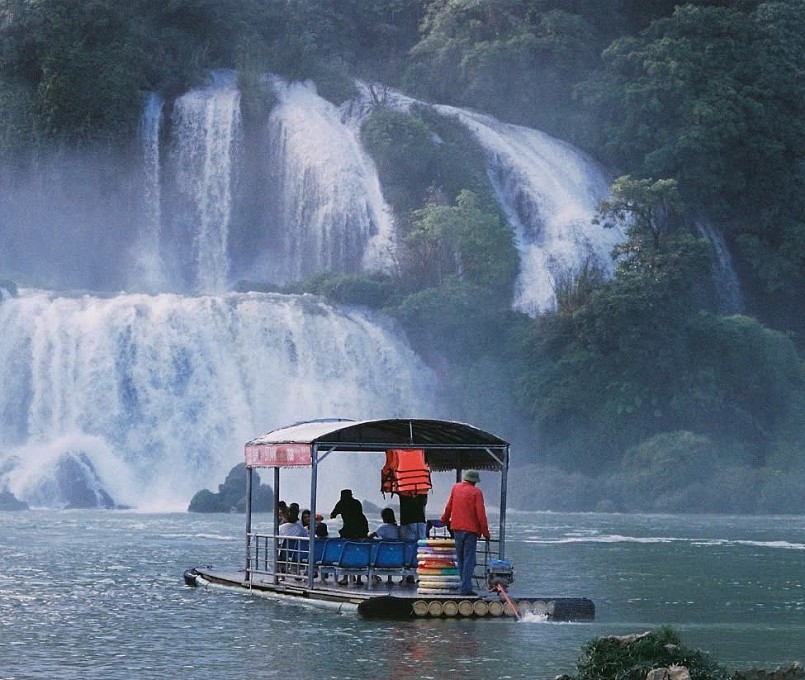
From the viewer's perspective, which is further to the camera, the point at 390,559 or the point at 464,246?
the point at 464,246

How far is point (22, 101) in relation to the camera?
75.1m

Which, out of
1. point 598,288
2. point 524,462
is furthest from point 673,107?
point 524,462

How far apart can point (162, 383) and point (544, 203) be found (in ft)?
71.8

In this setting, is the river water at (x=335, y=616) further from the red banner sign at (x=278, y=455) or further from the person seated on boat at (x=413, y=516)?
the person seated on boat at (x=413, y=516)

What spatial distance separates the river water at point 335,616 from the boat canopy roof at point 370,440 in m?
2.10

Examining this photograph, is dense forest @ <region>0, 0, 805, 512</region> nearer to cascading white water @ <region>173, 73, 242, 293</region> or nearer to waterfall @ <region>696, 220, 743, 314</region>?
waterfall @ <region>696, 220, 743, 314</region>

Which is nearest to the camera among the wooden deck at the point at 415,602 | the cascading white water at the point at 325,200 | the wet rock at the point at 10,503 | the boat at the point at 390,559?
the wooden deck at the point at 415,602

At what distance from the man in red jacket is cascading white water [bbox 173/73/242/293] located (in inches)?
2043

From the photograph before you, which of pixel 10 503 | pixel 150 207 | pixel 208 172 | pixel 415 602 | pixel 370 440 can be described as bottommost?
pixel 415 602

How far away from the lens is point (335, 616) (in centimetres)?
2289

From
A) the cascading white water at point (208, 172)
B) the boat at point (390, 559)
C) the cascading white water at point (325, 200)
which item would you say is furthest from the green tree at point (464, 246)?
the boat at point (390, 559)

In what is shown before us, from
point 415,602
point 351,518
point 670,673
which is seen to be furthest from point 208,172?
point 670,673

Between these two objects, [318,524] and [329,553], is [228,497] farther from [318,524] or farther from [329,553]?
[329,553]

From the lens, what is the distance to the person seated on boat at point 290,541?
25.5 m
